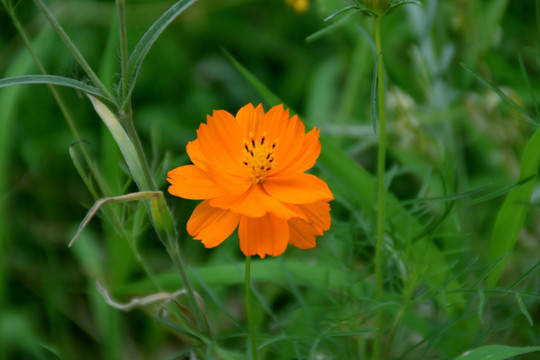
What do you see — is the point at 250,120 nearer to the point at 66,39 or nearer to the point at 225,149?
the point at 225,149

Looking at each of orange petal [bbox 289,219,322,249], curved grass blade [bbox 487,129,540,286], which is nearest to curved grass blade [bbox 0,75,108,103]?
orange petal [bbox 289,219,322,249]

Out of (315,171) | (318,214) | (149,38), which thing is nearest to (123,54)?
(149,38)

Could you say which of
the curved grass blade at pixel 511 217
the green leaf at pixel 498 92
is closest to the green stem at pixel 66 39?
the green leaf at pixel 498 92

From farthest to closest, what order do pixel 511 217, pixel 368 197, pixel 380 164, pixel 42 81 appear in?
pixel 368 197, pixel 511 217, pixel 380 164, pixel 42 81

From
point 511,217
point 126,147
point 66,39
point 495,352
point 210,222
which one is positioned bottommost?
point 495,352

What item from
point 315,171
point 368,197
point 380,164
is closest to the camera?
point 380,164

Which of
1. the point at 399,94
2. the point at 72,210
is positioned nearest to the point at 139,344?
the point at 72,210

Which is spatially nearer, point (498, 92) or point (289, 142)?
point (289, 142)

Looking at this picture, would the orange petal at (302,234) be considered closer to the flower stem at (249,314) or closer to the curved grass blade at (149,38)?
the flower stem at (249,314)
